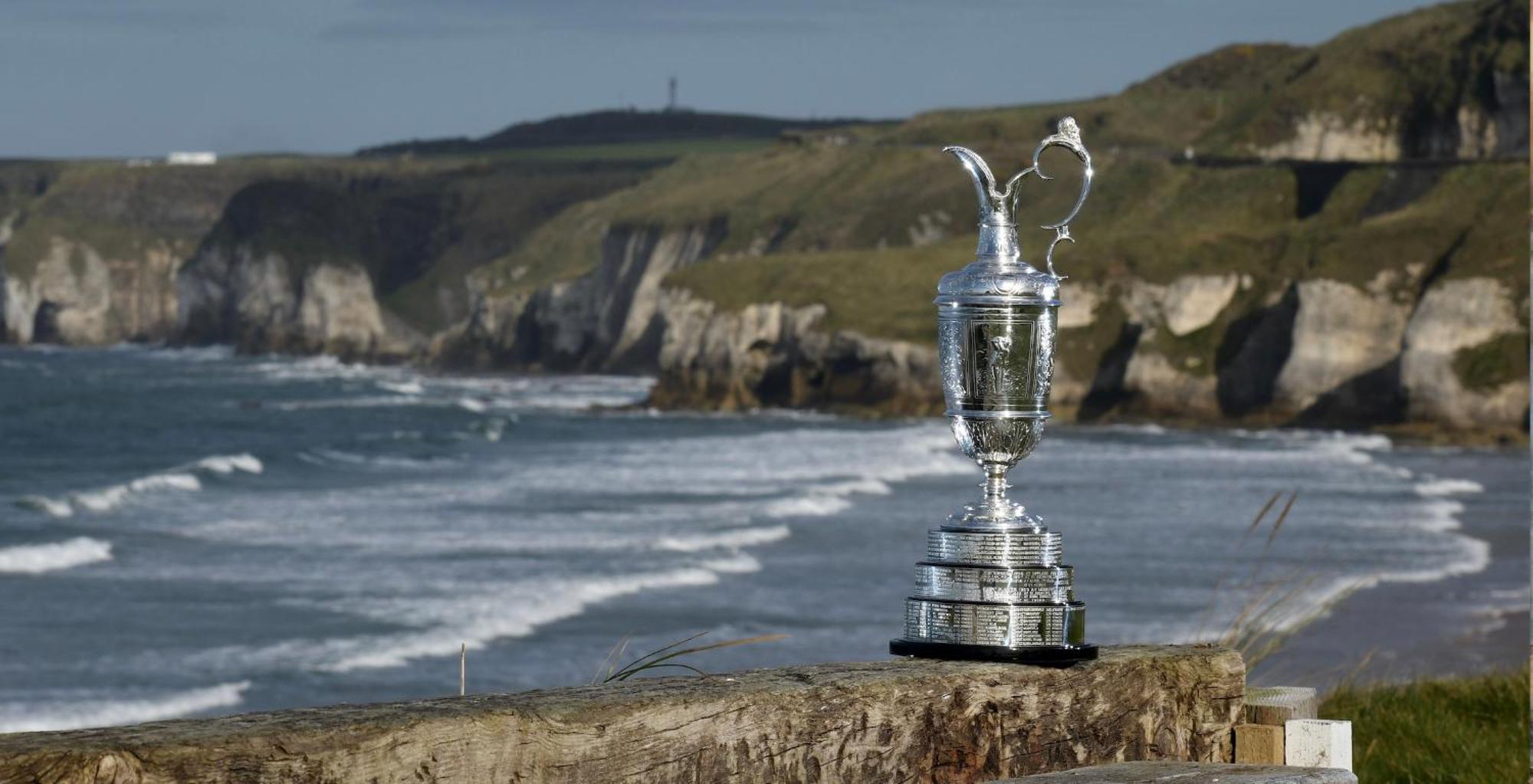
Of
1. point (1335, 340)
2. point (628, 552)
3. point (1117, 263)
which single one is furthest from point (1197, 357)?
point (628, 552)

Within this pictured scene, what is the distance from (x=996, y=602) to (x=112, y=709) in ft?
50.1

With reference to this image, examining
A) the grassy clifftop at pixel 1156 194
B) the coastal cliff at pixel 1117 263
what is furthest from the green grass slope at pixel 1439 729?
the grassy clifftop at pixel 1156 194

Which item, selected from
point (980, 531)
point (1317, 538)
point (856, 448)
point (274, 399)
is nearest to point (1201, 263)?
point (856, 448)

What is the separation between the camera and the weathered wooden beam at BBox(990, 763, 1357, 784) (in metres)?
4.44

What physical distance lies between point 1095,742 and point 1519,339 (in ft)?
216

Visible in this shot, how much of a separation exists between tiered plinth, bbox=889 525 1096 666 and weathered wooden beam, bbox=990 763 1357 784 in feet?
1.83

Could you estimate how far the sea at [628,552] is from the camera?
21406 millimetres

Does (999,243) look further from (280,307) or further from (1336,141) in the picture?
(280,307)

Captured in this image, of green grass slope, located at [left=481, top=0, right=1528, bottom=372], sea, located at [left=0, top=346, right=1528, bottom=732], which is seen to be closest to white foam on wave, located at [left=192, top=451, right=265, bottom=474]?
sea, located at [left=0, top=346, right=1528, bottom=732]

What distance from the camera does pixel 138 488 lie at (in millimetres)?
48312

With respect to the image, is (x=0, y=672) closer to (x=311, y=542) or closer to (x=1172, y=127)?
(x=311, y=542)

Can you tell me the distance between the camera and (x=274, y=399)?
3991 inches

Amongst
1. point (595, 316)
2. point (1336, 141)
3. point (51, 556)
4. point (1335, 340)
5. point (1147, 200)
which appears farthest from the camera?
point (595, 316)

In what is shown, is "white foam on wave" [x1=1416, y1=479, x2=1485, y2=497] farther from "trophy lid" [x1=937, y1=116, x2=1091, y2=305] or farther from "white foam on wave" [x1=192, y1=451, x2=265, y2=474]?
"trophy lid" [x1=937, y1=116, x2=1091, y2=305]
